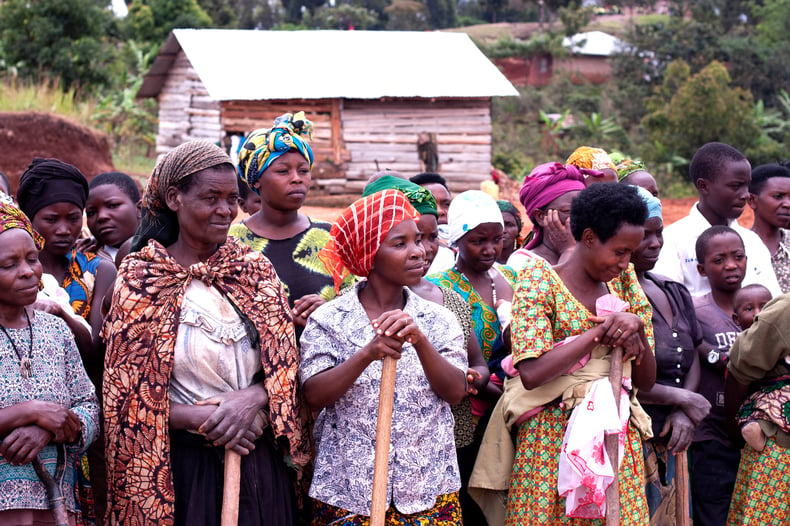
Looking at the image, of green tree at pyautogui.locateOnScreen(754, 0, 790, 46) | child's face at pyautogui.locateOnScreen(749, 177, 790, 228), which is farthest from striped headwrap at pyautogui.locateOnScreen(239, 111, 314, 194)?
green tree at pyautogui.locateOnScreen(754, 0, 790, 46)

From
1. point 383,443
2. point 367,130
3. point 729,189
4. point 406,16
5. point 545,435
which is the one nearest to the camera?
point 383,443

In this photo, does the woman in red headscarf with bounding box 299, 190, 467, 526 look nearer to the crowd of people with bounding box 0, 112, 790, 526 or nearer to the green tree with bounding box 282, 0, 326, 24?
Answer: the crowd of people with bounding box 0, 112, 790, 526

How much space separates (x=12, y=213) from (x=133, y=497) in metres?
1.14

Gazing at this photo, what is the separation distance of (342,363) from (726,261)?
2.48 meters

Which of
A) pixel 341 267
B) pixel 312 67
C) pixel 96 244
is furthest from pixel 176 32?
pixel 341 267

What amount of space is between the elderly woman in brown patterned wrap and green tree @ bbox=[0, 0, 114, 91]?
1880 centimetres

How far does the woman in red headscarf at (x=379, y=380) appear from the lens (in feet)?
10.5

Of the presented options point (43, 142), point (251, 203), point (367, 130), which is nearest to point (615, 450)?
point (251, 203)

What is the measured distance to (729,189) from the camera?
5270 millimetres

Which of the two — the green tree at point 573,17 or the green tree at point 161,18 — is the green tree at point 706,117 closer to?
the green tree at point 161,18

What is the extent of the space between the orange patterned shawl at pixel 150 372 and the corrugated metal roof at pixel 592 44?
122 ft

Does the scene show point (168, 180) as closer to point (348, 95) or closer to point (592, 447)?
point (592, 447)

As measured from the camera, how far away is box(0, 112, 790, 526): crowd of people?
3088 millimetres

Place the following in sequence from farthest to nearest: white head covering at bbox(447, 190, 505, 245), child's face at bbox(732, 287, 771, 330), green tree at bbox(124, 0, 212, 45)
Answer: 1. green tree at bbox(124, 0, 212, 45)
2. child's face at bbox(732, 287, 771, 330)
3. white head covering at bbox(447, 190, 505, 245)
